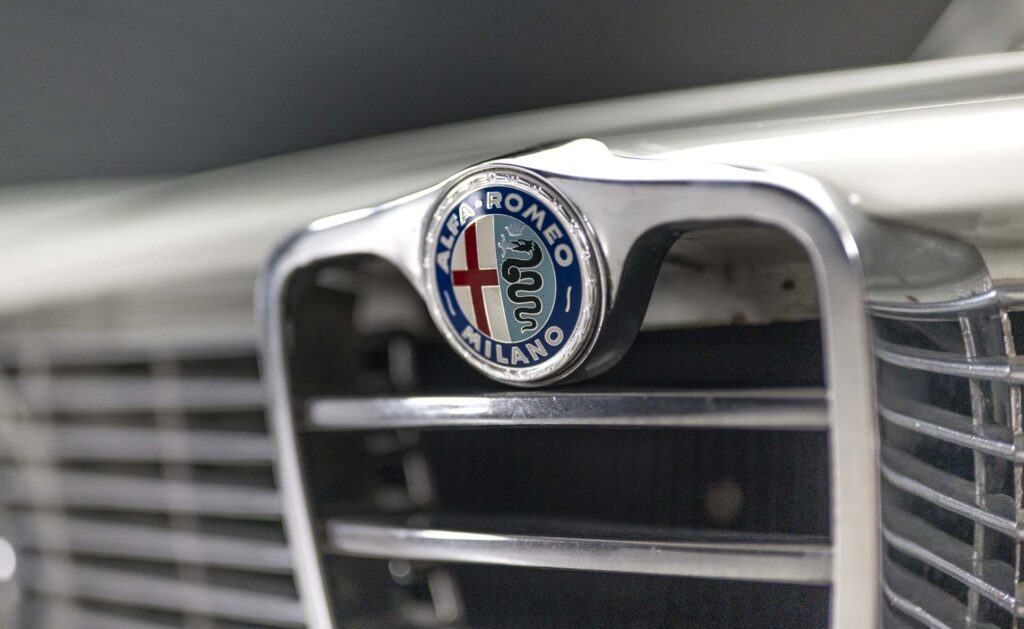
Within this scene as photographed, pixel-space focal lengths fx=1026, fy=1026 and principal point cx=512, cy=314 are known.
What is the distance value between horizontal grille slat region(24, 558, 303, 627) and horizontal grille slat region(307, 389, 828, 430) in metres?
0.27

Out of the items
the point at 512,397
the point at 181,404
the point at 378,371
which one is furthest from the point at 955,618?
the point at 181,404

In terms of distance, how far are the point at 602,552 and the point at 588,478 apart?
11cm

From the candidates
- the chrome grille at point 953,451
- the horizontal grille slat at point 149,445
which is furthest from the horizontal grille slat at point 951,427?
A: the horizontal grille slat at point 149,445

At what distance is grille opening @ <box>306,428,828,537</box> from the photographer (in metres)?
0.79

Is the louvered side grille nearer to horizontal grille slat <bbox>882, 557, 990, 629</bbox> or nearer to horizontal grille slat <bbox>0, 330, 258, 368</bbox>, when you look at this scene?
horizontal grille slat <bbox>0, 330, 258, 368</bbox>

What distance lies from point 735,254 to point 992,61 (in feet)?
0.78

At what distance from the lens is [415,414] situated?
826mm

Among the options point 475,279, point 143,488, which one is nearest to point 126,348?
point 143,488

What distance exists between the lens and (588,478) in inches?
34.3

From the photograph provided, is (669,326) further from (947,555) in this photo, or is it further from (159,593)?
(159,593)

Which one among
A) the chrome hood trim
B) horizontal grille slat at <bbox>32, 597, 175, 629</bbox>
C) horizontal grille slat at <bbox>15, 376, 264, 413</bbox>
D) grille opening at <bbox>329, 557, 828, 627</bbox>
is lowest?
horizontal grille slat at <bbox>32, 597, 175, 629</bbox>

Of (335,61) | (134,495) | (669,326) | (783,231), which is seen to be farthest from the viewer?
(134,495)

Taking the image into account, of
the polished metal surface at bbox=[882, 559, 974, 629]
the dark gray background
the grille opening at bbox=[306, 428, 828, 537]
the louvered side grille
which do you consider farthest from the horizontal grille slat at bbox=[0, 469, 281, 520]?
the polished metal surface at bbox=[882, 559, 974, 629]

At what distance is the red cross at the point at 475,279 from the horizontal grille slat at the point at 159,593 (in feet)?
1.40
